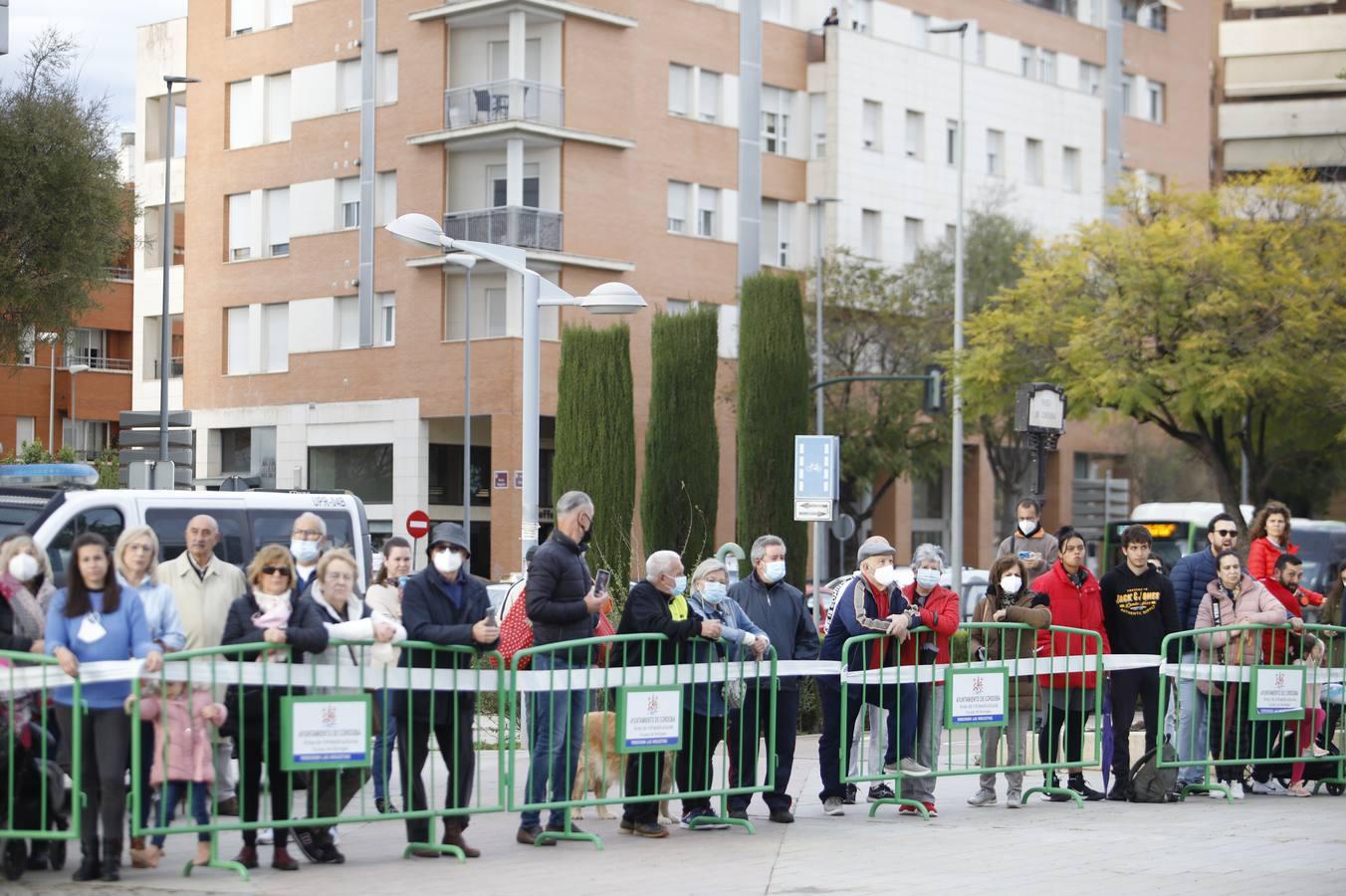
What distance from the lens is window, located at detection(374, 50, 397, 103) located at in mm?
51562

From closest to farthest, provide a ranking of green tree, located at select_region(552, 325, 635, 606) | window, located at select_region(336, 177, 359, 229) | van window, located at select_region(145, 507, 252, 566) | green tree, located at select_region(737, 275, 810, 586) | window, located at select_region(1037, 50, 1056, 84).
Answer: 1. van window, located at select_region(145, 507, 252, 566)
2. green tree, located at select_region(737, 275, 810, 586)
3. green tree, located at select_region(552, 325, 635, 606)
4. window, located at select_region(336, 177, 359, 229)
5. window, located at select_region(1037, 50, 1056, 84)

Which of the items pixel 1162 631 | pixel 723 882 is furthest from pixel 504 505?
pixel 723 882

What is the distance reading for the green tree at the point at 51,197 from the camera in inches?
1302

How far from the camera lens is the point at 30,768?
10.3 m

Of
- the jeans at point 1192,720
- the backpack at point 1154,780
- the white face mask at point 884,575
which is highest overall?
the white face mask at point 884,575

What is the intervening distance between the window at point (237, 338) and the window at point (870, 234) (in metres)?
16.7

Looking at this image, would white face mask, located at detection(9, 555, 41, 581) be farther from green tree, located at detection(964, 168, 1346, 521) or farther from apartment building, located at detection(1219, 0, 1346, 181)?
apartment building, located at detection(1219, 0, 1346, 181)

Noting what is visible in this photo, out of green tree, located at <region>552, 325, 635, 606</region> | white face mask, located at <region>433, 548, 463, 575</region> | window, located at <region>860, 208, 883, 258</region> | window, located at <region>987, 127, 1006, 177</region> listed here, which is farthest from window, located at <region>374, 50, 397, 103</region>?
white face mask, located at <region>433, 548, 463, 575</region>

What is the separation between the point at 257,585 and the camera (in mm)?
10930

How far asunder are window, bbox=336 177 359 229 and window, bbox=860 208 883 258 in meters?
13.6

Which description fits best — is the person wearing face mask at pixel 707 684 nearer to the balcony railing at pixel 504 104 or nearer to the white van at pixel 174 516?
the white van at pixel 174 516

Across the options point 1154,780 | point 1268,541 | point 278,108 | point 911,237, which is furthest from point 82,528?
point 911,237

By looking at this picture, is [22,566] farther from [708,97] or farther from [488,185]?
[708,97]

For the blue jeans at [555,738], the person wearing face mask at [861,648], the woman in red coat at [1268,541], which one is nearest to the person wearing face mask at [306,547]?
the blue jeans at [555,738]
